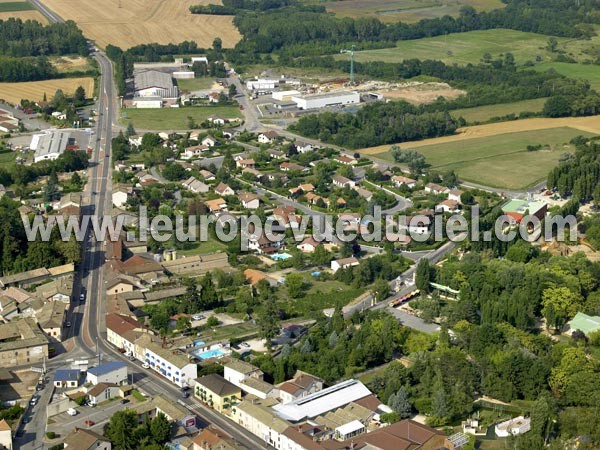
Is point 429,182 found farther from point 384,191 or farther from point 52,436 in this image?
point 52,436

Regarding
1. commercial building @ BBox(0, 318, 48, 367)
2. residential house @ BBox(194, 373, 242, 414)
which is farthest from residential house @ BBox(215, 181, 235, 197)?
residential house @ BBox(194, 373, 242, 414)

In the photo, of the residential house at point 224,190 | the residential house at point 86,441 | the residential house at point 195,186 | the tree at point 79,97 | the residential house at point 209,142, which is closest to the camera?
the residential house at point 86,441

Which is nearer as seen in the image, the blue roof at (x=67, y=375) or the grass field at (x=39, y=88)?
the blue roof at (x=67, y=375)

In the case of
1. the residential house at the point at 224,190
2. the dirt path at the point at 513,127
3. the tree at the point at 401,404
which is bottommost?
the tree at the point at 401,404

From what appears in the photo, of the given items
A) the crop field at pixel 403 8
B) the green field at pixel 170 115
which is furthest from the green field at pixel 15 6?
the green field at pixel 170 115

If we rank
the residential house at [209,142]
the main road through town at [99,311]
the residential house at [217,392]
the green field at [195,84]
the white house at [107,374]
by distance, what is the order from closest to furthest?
1. the main road through town at [99,311]
2. the residential house at [217,392]
3. the white house at [107,374]
4. the residential house at [209,142]
5. the green field at [195,84]

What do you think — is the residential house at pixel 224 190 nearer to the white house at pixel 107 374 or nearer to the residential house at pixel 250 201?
the residential house at pixel 250 201

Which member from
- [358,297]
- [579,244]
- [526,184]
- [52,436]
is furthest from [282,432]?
[526,184]

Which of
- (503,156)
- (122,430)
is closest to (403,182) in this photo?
(503,156)
